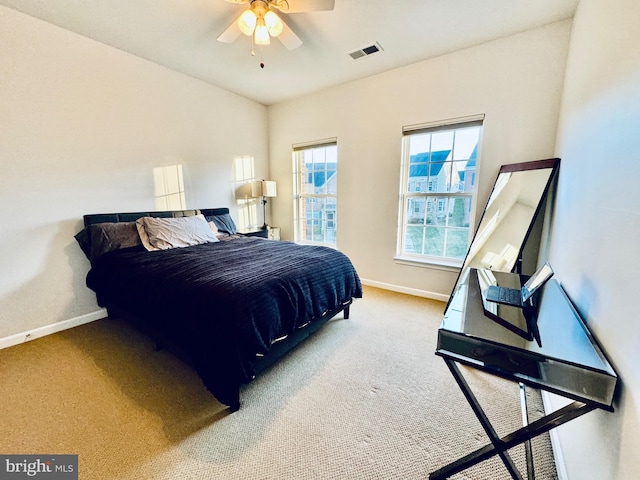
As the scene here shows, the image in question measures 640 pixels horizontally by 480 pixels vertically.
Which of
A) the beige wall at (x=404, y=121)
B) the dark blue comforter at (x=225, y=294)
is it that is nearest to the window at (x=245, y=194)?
the beige wall at (x=404, y=121)

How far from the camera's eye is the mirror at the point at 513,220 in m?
2.24

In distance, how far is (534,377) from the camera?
0.82 m

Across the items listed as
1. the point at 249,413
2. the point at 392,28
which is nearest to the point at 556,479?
the point at 249,413

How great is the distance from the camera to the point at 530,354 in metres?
0.82

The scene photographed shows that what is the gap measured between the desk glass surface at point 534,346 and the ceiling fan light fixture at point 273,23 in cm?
221

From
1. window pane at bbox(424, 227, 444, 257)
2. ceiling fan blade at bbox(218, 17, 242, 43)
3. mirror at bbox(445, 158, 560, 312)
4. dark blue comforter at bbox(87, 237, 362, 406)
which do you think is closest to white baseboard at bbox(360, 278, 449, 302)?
window pane at bbox(424, 227, 444, 257)

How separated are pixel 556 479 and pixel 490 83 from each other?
3.07 m

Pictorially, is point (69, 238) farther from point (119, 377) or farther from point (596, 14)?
point (596, 14)

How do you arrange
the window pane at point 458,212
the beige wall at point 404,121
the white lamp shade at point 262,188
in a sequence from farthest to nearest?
the white lamp shade at point 262,188 < the window pane at point 458,212 < the beige wall at point 404,121

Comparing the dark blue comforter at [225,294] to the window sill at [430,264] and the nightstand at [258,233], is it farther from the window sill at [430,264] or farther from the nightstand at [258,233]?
the nightstand at [258,233]

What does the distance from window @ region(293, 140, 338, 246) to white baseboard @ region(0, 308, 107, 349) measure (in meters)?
2.76

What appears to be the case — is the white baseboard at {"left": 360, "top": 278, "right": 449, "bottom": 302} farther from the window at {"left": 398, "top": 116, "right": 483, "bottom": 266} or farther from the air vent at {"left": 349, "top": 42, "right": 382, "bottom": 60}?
the air vent at {"left": 349, "top": 42, "right": 382, "bottom": 60}

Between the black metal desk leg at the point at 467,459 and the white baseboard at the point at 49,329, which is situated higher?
the black metal desk leg at the point at 467,459

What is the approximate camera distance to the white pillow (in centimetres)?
263
